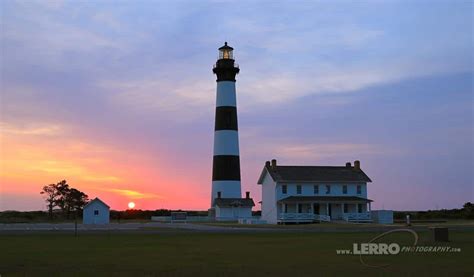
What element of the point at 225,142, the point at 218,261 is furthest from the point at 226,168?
the point at 218,261

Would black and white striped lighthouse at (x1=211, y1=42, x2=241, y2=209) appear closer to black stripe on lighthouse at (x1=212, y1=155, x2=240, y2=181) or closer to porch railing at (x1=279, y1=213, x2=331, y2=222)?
black stripe on lighthouse at (x1=212, y1=155, x2=240, y2=181)

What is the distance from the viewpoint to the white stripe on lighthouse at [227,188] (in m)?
65.7

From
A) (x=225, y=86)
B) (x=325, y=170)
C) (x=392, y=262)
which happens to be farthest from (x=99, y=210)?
(x=392, y=262)

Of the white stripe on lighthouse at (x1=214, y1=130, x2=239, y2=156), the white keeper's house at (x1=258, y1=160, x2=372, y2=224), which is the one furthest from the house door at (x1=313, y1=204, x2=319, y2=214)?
the white stripe on lighthouse at (x1=214, y1=130, x2=239, y2=156)

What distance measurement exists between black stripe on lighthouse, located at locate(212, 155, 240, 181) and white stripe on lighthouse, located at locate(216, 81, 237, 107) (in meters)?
5.42

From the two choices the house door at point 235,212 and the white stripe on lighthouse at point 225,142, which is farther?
the house door at point 235,212

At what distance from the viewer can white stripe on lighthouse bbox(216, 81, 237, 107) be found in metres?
65.2

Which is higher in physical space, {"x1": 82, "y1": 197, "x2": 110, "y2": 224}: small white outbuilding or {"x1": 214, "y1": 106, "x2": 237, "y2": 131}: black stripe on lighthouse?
{"x1": 214, "y1": 106, "x2": 237, "y2": 131}: black stripe on lighthouse

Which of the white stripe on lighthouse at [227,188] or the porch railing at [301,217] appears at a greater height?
the white stripe on lighthouse at [227,188]

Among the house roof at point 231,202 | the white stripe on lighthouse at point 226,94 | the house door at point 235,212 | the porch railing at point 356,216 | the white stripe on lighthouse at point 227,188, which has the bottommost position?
the porch railing at point 356,216

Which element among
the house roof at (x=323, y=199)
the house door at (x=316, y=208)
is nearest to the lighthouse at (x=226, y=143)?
the house roof at (x=323, y=199)

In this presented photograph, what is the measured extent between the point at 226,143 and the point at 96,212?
47.9 ft

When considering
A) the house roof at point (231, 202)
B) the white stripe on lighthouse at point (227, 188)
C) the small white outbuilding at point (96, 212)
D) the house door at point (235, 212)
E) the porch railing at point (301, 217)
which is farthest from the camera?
the house door at point (235, 212)

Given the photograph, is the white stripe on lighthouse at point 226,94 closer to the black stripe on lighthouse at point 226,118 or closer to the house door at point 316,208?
the black stripe on lighthouse at point 226,118
